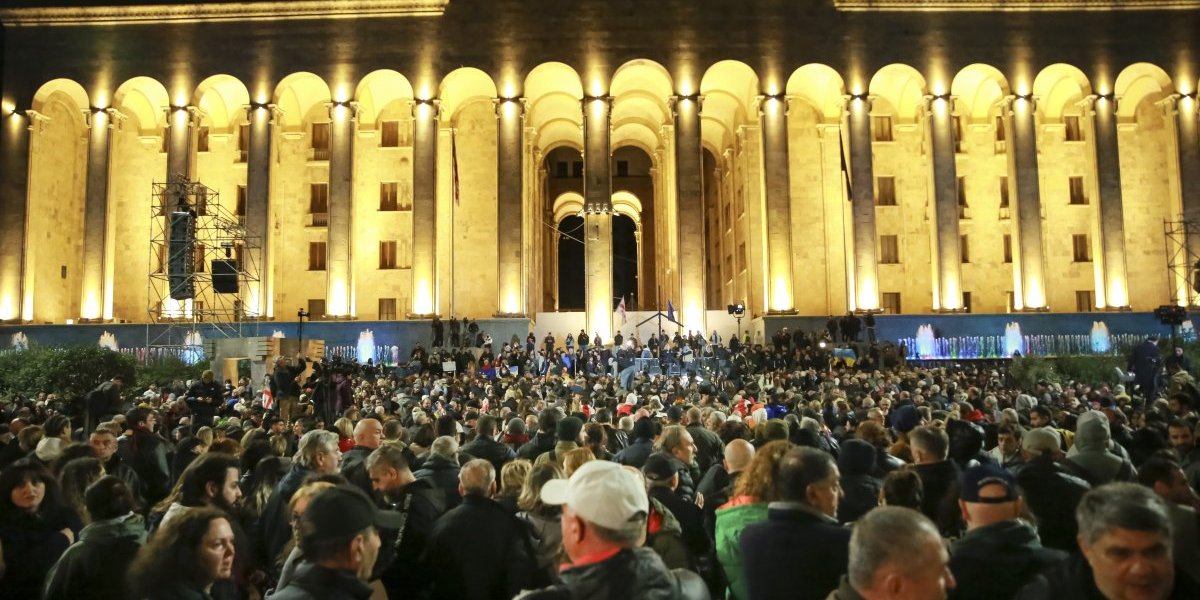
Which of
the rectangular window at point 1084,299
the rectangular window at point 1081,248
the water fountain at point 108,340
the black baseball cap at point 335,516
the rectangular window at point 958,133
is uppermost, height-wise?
the rectangular window at point 958,133

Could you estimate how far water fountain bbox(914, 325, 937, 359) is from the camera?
110ft

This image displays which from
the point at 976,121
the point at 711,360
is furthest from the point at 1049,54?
the point at 711,360

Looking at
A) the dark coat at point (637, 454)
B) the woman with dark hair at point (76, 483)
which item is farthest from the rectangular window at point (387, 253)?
the woman with dark hair at point (76, 483)

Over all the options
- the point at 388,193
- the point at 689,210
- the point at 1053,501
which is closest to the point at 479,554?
the point at 1053,501

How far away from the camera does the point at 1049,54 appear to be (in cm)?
3666

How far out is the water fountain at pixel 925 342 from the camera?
110 ft

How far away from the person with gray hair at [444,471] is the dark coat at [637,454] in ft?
4.77

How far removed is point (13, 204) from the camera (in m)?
36.6

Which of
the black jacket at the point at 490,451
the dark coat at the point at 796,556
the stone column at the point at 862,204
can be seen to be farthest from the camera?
the stone column at the point at 862,204

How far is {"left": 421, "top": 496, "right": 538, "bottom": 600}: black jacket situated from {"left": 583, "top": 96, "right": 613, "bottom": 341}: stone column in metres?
31.3

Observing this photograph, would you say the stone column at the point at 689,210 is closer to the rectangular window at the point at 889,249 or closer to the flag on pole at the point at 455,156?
the flag on pole at the point at 455,156

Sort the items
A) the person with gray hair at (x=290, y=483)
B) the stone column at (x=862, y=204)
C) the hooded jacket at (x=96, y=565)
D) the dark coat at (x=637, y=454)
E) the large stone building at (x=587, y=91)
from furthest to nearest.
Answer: the large stone building at (x=587, y=91)
the stone column at (x=862, y=204)
the dark coat at (x=637, y=454)
the person with gray hair at (x=290, y=483)
the hooded jacket at (x=96, y=565)

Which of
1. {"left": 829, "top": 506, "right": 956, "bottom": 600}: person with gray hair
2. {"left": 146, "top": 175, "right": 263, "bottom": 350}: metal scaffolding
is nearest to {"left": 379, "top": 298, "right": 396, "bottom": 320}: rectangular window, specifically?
{"left": 146, "top": 175, "right": 263, "bottom": 350}: metal scaffolding

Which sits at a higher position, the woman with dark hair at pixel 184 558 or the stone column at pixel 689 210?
the stone column at pixel 689 210
